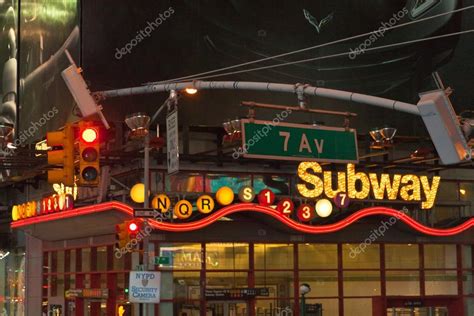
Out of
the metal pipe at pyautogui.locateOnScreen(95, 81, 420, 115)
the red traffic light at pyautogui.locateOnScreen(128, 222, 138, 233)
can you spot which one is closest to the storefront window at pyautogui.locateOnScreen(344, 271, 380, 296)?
the red traffic light at pyautogui.locateOnScreen(128, 222, 138, 233)

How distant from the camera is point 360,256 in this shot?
28.9 m

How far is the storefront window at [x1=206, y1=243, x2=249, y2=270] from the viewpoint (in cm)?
2731

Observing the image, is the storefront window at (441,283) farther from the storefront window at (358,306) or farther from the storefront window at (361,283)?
the storefront window at (358,306)

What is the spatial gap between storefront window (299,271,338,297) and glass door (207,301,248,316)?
7.09 feet

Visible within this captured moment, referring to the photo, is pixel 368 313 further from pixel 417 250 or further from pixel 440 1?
pixel 440 1

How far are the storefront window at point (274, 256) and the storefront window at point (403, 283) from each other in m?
3.53

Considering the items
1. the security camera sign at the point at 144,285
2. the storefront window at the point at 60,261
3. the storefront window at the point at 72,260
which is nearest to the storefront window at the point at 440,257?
the security camera sign at the point at 144,285

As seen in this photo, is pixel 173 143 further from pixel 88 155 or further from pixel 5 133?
pixel 5 133

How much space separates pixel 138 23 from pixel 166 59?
4.93 feet

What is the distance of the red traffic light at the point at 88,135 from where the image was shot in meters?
15.7

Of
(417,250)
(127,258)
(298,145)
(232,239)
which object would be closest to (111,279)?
(127,258)

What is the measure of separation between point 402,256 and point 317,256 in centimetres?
310

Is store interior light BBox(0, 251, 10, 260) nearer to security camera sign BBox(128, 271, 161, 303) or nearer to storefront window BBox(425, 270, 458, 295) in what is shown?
storefront window BBox(425, 270, 458, 295)

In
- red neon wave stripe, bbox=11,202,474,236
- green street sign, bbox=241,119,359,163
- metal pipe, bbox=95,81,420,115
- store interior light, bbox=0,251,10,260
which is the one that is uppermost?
metal pipe, bbox=95,81,420,115
